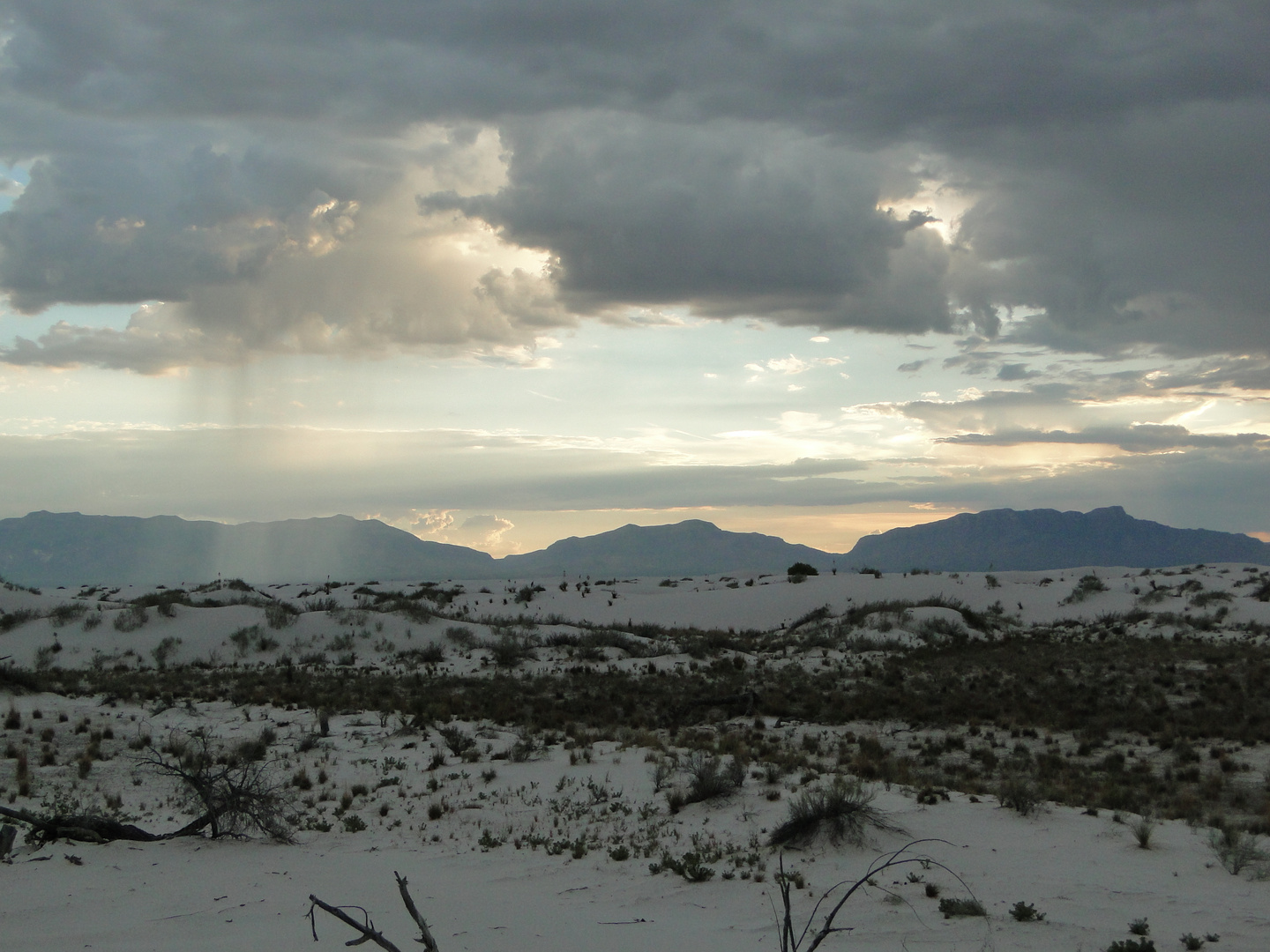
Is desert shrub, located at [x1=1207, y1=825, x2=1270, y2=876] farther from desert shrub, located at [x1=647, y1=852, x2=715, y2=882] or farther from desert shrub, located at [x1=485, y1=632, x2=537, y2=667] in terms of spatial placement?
desert shrub, located at [x1=485, y1=632, x2=537, y2=667]

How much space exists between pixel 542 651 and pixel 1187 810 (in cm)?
2163

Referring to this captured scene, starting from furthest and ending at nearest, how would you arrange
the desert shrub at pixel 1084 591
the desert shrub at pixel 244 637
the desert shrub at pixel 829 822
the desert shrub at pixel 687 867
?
the desert shrub at pixel 1084 591 → the desert shrub at pixel 244 637 → the desert shrub at pixel 829 822 → the desert shrub at pixel 687 867

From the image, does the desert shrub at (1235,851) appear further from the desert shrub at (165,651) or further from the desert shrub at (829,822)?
the desert shrub at (165,651)

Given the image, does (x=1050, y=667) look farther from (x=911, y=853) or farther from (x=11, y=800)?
A: (x=11, y=800)

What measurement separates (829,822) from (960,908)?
6.82 feet

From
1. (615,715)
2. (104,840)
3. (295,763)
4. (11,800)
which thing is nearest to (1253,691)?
(615,715)

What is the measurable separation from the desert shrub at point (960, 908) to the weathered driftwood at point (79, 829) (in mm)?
7694

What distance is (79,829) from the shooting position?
8188 millimetres

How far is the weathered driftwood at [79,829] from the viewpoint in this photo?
8.06m

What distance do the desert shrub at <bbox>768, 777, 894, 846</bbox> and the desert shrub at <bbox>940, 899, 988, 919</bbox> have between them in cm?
178

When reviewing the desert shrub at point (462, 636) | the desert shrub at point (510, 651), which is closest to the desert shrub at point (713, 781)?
the desert shrub at point (510, 651)

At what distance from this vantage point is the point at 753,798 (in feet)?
33.4

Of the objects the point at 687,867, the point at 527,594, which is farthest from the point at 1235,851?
the point at 527,594

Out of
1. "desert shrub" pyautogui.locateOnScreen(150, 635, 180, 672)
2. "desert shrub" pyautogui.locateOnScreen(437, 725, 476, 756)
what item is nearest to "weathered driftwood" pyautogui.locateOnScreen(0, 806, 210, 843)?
"desert shrub" pyautogui.locateOnScreen(437, 725, 476, 756)
